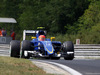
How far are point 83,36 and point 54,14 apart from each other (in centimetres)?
920

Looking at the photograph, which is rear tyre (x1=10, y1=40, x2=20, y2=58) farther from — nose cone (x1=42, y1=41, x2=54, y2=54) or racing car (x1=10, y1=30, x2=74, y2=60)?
nose cone (x1=42, y1=41, x2=54, y2=54)

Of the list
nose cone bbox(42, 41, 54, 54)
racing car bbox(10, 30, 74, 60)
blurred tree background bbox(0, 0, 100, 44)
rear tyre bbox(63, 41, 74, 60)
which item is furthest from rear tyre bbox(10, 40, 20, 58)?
blurred tree background bbox(0, 0, 100, 44)

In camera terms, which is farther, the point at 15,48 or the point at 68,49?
the point at 68,49

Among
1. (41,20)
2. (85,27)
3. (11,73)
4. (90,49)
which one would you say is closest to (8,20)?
(41,20)

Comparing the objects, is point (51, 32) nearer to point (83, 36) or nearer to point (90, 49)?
point (83, 36)

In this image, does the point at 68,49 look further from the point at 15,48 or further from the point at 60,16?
the point at 60,16

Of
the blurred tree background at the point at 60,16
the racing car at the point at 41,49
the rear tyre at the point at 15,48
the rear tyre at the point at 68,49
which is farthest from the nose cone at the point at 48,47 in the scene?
the blurred tree background at the point at 60,16

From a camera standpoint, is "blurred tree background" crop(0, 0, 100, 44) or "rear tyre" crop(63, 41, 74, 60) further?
"blurred tree background" crop(0, 0, 100, 44)

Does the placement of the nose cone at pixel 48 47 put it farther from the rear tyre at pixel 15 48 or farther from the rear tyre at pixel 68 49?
the rear tyre at pixel 15 48

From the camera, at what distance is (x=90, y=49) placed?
85.3 ft

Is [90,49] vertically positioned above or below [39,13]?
below

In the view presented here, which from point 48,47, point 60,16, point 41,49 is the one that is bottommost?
point 41,49

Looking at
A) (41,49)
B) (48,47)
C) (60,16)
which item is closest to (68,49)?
(48,47)

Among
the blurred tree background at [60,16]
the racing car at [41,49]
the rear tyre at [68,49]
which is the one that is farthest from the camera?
the blurred tree background at [60,16]
